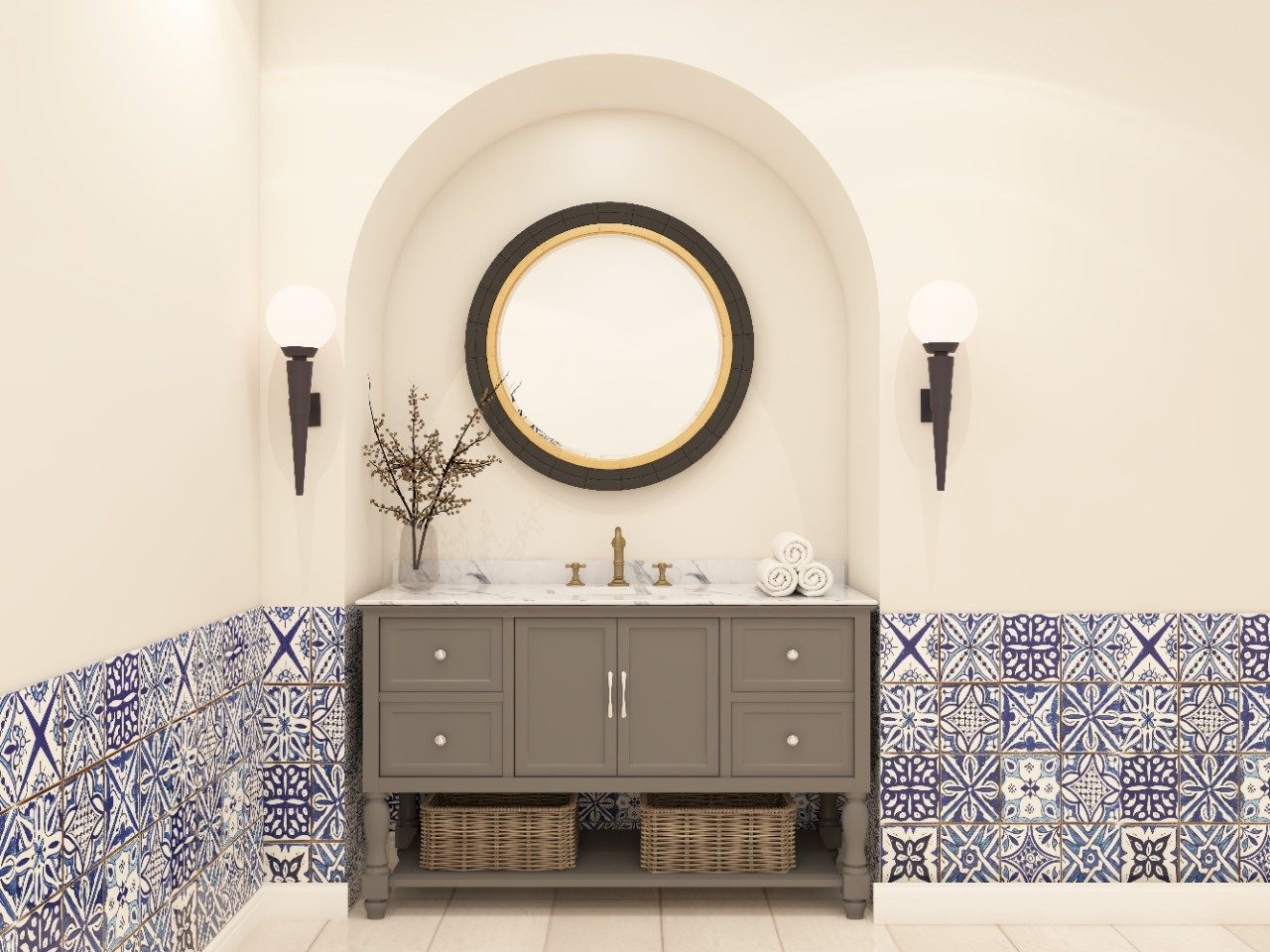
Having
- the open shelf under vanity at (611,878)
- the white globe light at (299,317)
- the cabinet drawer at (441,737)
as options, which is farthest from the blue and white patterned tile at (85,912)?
the white globe light at (299,317)

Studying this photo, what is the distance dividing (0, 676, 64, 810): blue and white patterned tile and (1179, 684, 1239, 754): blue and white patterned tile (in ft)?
8.58

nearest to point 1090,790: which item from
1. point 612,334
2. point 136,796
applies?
point 612,334

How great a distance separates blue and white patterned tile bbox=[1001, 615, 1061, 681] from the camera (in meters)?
2.61

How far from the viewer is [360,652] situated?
2.77m

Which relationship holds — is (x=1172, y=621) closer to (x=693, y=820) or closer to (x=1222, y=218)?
(x=1222, y=218)

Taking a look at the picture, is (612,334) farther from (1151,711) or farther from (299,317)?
(1151,711)

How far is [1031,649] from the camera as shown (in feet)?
8.55

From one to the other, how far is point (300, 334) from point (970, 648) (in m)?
1.93

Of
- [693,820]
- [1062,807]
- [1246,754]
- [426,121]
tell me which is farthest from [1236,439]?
[426,121]

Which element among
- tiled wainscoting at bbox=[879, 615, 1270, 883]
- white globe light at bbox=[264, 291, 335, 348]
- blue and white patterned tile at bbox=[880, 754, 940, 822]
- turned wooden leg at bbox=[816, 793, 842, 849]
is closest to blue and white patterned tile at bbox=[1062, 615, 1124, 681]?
tiled wainscoting at bbox=[879, 615, 1270, 883]

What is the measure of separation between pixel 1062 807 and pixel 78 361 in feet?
8.33

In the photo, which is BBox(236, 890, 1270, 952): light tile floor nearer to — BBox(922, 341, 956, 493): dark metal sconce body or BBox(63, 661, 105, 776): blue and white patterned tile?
BBox(63, 661, 105, 776): blue and white patterned tile

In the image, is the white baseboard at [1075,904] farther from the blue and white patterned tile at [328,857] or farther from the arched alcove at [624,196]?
the blue and white patterned tile at [328,857]

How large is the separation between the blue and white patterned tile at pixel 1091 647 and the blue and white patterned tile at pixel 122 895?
7.37ft
